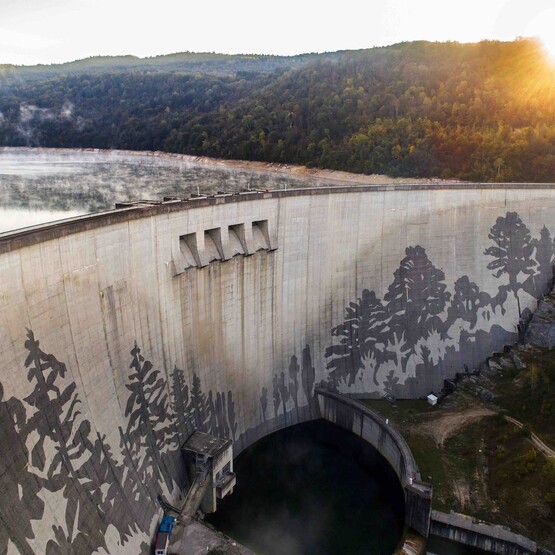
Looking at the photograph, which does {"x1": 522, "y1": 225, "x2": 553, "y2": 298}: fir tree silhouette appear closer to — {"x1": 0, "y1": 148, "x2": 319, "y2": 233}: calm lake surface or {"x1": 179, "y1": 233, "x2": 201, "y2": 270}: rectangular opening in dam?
{"x1": 0, "y1": 148, "x2": 319, "y2": 233}: calm lake surface

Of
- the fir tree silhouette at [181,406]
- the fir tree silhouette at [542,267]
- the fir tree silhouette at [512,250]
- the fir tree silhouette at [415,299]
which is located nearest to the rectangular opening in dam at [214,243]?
the fir tree silhouette at [181,406]

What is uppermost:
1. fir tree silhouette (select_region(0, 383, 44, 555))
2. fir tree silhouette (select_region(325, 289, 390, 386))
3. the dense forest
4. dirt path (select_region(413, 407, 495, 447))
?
the dense forest

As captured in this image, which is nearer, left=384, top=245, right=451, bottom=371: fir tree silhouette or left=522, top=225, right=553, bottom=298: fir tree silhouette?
left=384, top=245, right=451, bottom=371: fir tree silhouette

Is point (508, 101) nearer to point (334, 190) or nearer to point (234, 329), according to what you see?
point (334, 190)

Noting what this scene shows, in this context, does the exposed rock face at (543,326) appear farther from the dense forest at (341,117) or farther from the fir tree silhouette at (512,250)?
the dense forest at (341,117)

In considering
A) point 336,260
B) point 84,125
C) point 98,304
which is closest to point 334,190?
point 336,260

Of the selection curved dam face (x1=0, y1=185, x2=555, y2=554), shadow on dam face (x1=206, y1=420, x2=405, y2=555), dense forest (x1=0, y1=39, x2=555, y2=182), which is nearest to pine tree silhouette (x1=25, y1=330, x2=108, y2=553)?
curved dam face (x1=0, y1=185, x2=555, y2=554)

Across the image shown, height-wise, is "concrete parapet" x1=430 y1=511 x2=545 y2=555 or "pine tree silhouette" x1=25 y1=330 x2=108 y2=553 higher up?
"pine tree silhouette" x1=25 y1=330 x2=108 y2=553
